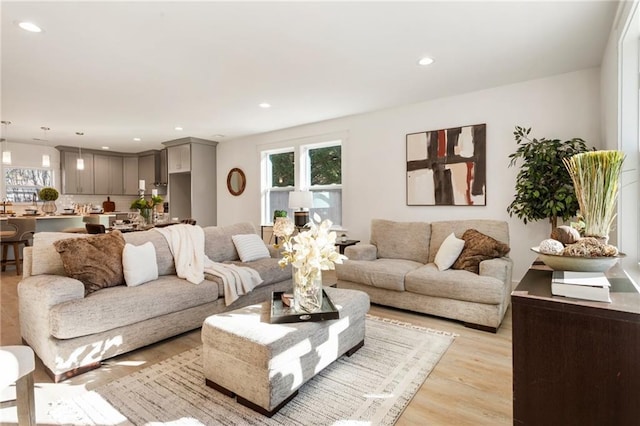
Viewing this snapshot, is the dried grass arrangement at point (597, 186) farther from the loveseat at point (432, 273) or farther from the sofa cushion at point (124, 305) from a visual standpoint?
the sofa cushion at point (124, 305)

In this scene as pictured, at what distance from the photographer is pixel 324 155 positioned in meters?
5.73

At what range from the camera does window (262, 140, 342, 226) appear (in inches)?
220

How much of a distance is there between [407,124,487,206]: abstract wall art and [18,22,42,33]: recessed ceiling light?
4086 mm

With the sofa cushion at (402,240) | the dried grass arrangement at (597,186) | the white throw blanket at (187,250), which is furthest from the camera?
the sofa cushion at (402,240)

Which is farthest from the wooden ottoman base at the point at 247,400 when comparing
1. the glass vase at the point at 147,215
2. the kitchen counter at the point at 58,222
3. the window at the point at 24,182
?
the window at the point at 24,182

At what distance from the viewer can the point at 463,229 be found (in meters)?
3.65

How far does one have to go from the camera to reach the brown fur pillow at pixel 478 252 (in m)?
3.20

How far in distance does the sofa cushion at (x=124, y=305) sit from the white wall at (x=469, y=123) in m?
2.90

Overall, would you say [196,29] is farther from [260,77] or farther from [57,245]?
[57,245]

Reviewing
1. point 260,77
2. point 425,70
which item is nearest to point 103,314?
point 260,77

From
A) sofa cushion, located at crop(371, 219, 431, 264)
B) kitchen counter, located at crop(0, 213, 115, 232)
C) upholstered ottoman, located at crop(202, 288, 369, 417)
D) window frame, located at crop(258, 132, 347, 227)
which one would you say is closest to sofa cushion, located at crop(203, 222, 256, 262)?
upholstered ottoman, located at crop(202, 288, 369, 417)

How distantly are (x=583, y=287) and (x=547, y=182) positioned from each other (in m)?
2.83

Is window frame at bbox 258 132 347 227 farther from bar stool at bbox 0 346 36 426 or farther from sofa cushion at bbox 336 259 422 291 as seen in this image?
bar stool at bbox 0 346 36 426

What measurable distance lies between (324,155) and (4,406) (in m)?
4.81
